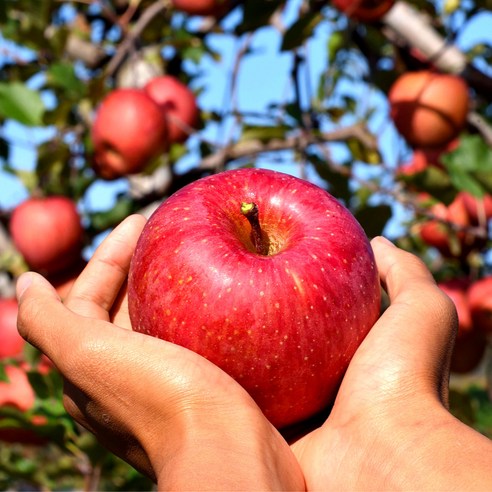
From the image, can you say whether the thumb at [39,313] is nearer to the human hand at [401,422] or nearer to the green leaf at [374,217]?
the human hand at [401,422]

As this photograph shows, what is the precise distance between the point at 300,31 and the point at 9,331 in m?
1.03

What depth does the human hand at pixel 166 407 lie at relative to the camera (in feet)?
2.36

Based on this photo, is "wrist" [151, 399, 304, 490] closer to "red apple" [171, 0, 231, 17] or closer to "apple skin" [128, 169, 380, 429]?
"apple skin" [128, 169, 380, 429]

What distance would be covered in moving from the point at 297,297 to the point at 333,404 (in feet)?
0.60

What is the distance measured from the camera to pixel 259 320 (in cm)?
82

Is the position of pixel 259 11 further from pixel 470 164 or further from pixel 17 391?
pixel 17 391

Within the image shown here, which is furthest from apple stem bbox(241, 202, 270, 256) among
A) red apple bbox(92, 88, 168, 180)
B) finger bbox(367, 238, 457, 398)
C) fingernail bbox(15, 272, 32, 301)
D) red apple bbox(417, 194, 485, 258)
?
red apple bbox(417, 194, 485, 258)

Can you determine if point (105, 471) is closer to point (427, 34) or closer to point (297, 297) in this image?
point (297, 297)

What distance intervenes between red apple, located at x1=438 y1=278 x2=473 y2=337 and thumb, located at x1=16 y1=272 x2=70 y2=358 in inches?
50.6

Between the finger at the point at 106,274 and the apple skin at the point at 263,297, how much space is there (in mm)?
99

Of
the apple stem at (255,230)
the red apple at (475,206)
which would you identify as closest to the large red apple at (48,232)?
the apple stem at (255,230)

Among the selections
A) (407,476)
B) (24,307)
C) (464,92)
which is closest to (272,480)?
(407,476)

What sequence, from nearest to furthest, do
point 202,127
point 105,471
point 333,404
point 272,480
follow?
point 272,480
point 333,404
point 105,471
point 202,127

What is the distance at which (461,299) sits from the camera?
1.99 metres
